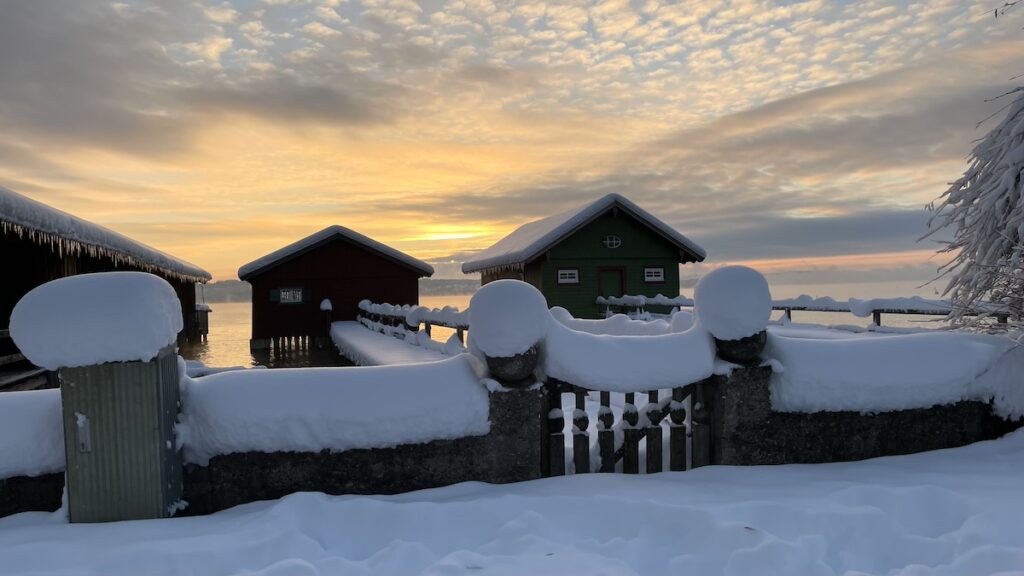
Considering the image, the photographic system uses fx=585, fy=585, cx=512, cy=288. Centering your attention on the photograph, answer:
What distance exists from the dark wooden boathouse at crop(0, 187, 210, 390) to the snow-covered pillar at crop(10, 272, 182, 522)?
420 centimetres

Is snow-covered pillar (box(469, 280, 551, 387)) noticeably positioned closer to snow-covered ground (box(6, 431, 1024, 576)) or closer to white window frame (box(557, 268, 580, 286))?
snow-covered ground (box(6, 431, 1024, 576))

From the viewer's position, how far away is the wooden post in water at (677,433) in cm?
438

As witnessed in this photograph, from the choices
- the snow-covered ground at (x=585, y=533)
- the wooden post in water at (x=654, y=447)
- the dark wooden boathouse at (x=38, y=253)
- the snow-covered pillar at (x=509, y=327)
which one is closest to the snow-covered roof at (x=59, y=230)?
the dark wooden boathouse at (x=38, y=253)

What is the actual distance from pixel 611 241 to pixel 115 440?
69.7 ft

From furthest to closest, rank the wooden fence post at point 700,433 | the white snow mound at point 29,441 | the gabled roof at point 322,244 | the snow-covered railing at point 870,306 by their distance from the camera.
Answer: the gabled roof at point 322,244 < the snow-covered railing at point 870,306 < the wooden fence post at point 700,433 < the white snow mound at point 29,441

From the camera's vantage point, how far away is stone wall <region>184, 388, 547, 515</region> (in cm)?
371

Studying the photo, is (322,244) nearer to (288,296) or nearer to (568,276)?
(288,296)

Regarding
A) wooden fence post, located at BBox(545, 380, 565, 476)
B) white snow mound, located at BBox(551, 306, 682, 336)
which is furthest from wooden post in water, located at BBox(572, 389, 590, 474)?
white snow mound, located at BBox(551, 306, 682, 336)

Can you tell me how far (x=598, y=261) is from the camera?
923 inches

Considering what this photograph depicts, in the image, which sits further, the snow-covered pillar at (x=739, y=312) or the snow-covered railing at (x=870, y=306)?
the snow-covered railing at (x=870, y=306)

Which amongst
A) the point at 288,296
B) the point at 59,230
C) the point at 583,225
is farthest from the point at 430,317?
the point at 288,296

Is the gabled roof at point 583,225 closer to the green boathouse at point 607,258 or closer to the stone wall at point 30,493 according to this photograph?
the green boathouse at point 607,258

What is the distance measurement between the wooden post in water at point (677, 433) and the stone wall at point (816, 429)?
245mm

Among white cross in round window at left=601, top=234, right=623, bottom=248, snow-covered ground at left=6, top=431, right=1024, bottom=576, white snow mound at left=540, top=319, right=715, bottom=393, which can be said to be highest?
white cross in round window at left=601, top=234, right=623, bottom=248
